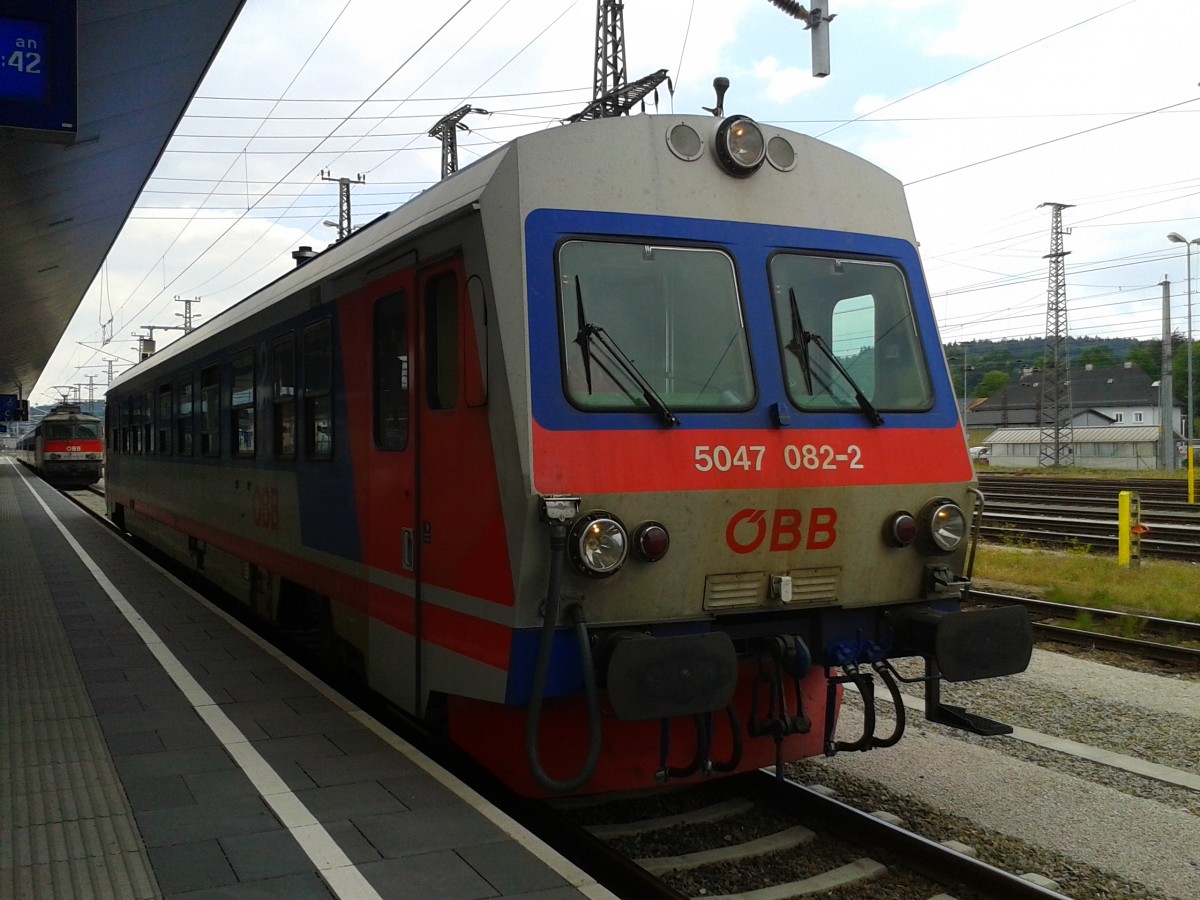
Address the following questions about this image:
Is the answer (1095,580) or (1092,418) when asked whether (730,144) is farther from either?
(1092,418)

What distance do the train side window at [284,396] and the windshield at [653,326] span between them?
341 centimetres

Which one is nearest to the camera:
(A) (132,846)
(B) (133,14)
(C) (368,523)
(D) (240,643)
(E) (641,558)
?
(A) (132,846)

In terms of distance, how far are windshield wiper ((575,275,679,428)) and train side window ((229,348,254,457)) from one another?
4825 millimetres

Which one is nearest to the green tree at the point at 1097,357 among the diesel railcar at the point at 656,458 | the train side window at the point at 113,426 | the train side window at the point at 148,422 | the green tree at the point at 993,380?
the green tree at the point at 993,380

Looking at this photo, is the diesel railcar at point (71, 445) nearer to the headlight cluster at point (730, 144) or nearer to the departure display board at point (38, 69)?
the departure display board at point (38, 69)

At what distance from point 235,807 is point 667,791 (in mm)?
2173

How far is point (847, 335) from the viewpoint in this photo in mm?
5309

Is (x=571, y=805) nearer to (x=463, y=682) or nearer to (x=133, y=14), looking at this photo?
(x=463, y=682)

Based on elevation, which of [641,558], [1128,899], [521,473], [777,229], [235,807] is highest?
[777,229]

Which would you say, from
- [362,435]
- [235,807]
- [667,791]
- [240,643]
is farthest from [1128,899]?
[240,643]

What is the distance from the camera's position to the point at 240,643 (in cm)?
838

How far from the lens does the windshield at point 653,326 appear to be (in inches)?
181

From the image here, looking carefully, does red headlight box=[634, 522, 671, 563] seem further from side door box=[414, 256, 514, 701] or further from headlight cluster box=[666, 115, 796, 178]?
headlight cluster box=[666, 115, 796, 178]

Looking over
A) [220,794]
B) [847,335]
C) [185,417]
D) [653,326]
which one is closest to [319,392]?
[220,794]
